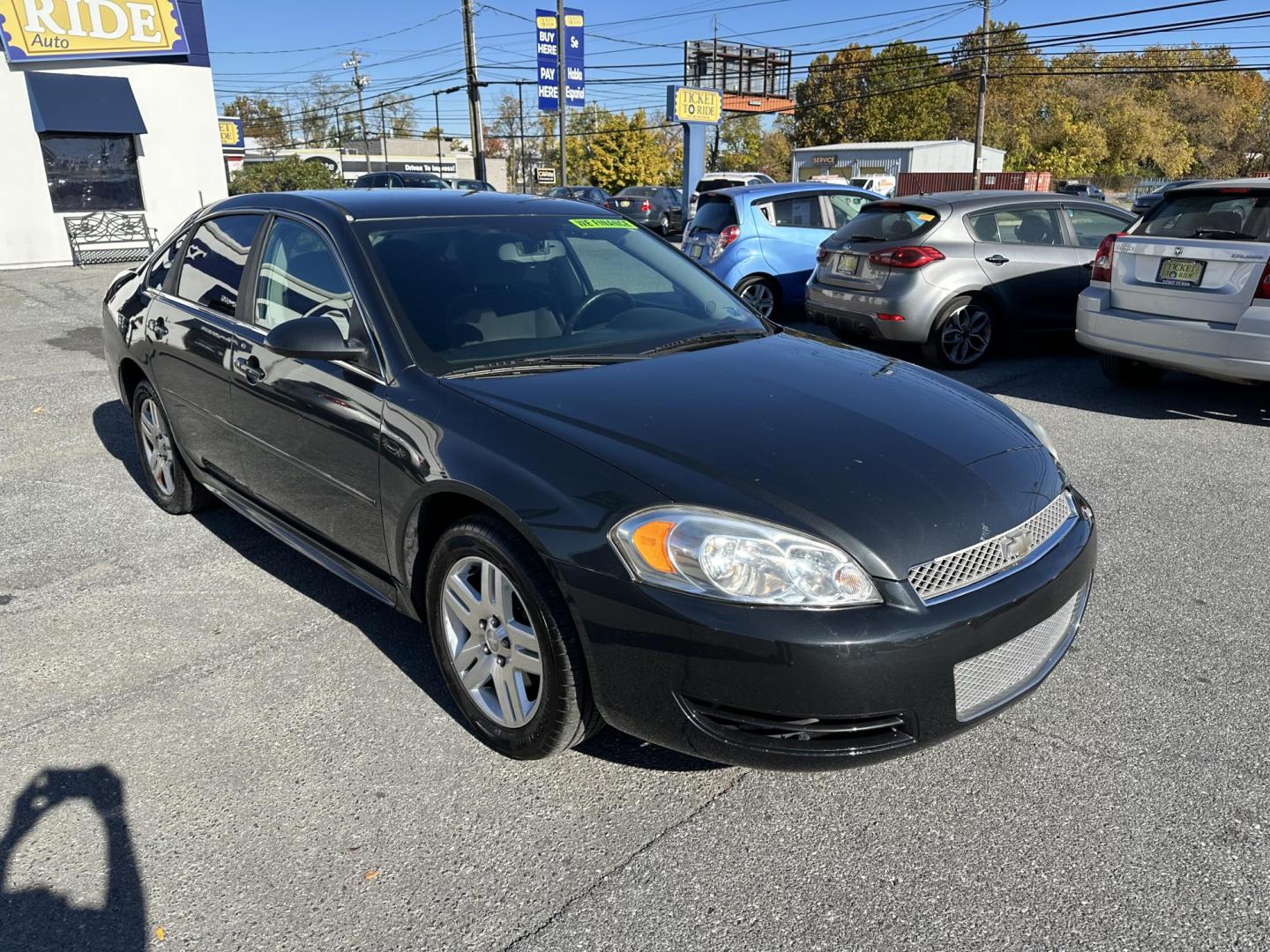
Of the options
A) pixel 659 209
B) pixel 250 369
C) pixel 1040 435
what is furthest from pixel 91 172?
pixel 1040 435

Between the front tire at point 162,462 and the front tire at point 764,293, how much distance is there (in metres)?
6.60

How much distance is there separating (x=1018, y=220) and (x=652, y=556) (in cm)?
736

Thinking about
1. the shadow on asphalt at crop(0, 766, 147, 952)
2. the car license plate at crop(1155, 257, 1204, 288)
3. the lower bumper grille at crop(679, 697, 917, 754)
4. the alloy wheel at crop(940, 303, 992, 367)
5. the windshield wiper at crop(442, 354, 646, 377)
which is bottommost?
the shadow on asphalt at crop(0, 766, 147, 952)

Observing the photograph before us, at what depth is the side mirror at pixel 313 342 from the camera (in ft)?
9.80

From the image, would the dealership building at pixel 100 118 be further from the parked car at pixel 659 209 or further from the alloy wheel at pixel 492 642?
the alloy wheel at pixel 492 642

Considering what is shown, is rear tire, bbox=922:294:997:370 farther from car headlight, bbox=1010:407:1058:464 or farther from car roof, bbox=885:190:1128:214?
car headlight, bbox=1010:407:1058:464

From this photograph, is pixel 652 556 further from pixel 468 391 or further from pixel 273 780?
pixel 273 780

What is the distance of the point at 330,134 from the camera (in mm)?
88312

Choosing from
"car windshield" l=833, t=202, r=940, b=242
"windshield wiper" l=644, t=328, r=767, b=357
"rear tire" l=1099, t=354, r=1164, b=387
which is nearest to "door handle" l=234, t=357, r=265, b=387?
"windshield wiper" l=644, t=328, r=767, b=357

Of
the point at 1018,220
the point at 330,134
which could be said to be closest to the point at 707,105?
the point at 1018,220

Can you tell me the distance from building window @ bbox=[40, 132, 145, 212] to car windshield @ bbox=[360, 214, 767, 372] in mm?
17445

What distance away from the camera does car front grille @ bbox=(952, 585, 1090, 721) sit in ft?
7.68

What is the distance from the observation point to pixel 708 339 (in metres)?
3.53

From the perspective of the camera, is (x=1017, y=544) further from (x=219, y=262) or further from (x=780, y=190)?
(x=780, y=190)
